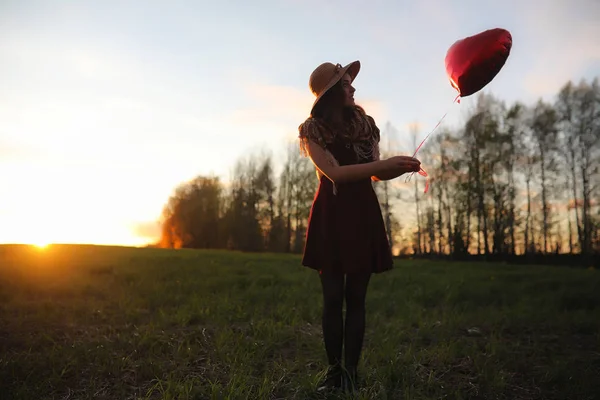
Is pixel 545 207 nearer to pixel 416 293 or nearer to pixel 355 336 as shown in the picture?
pixel 416 293

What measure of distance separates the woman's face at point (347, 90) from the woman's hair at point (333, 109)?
0.02 m

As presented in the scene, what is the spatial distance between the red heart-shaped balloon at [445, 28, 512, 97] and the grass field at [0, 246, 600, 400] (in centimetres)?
222

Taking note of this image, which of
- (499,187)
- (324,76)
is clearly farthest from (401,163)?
(499,187)

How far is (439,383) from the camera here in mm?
3520

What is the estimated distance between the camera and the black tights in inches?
120

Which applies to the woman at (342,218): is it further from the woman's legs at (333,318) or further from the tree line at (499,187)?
the tree line at (499,187)

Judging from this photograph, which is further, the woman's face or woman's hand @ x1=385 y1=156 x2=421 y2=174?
the woman's face

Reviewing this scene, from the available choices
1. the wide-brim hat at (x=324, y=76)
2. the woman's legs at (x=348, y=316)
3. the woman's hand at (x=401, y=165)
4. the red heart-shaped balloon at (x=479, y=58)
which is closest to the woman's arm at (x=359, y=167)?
the woman's hand at (x=401, y=165)

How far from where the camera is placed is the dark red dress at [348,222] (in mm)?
3006

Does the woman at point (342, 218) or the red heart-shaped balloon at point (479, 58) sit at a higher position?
the red heart-shaped balloon at point (479, 58)

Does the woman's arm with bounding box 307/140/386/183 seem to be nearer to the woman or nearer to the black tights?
the woman

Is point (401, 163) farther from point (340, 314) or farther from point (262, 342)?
point (262, 342)

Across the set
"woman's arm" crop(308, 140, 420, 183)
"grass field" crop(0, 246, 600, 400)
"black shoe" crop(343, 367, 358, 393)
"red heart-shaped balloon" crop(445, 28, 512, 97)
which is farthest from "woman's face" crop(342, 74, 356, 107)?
"grass field" crop(0, 246, 600, 400)

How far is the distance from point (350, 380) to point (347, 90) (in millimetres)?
1928
